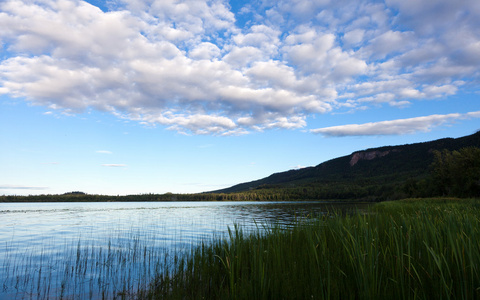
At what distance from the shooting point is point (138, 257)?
14.5m

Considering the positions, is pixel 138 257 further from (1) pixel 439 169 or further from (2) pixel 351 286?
(1) pixel 439 169

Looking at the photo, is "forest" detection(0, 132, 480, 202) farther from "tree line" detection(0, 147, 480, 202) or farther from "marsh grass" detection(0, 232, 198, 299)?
"marsh grass" detection(0, 232, 198, 299)

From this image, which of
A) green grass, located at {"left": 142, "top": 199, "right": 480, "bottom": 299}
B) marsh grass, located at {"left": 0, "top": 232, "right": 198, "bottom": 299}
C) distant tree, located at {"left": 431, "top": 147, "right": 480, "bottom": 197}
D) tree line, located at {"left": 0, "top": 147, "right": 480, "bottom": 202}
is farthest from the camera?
tree line, located at {"left": 0, "top": 147, "right": 480, "bottom": 202}

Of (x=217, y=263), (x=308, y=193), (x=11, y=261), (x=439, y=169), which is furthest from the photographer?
(x=308, y=193)

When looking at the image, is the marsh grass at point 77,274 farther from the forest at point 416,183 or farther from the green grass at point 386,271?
the forest at point 416,183

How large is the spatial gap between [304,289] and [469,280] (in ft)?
8.31

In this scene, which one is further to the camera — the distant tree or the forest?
the forest

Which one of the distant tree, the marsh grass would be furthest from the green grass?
the distant tree

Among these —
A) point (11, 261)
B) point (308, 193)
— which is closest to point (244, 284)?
point (11, 261)

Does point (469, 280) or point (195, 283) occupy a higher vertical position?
point (469, 280)

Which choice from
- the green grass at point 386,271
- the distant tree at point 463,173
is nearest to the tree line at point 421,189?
the distant tree at point 463,173

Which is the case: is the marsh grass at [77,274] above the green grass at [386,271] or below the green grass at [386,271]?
below

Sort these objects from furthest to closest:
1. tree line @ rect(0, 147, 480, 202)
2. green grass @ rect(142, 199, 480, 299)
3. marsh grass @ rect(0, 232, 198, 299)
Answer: tree line @ rect(0, 147, 480, 202) → marsh grass @ rect(0, 232, 198, 299) → green grass @ rect(142, 199, 480, 299)

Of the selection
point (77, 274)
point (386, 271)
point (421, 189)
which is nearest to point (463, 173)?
point (421, 189)
